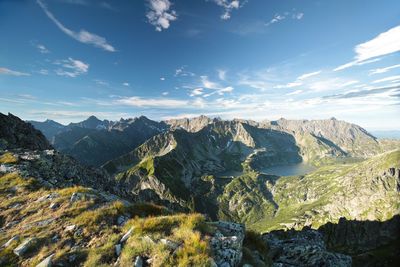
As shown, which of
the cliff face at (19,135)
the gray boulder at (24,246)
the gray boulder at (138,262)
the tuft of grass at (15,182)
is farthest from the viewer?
the cliff face at (19,135)

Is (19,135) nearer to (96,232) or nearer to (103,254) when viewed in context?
(96,232)

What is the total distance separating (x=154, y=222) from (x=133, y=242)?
171 cm

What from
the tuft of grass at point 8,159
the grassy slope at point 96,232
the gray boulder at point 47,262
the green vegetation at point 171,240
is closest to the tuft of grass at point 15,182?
the grassy slope at point 96,232

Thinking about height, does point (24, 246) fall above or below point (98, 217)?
below

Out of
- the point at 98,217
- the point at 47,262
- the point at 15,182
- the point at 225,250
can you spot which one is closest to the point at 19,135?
the point at 15,182

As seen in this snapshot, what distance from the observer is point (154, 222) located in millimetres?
12023

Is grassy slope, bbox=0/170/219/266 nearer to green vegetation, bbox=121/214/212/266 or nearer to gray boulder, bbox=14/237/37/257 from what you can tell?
green vegetation, bbox=121/214/212/266

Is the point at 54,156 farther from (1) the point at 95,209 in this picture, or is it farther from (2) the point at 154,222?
(2) the point at 154,222

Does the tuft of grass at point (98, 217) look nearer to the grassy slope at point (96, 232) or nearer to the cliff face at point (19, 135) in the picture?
the grassy slope at point (96, 232)

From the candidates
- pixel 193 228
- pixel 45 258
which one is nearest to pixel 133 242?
pixel 193 228

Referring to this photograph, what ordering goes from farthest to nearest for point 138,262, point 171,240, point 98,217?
point 98,217, point 171,240, point 138,262

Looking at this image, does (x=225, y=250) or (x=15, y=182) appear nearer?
(x=225, y=250)

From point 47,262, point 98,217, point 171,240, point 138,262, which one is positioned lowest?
point 47,262

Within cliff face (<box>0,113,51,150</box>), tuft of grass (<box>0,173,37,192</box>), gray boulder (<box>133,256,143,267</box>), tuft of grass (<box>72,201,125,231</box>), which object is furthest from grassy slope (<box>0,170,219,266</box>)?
cliff face (<box>0,113,51,150</box>)
